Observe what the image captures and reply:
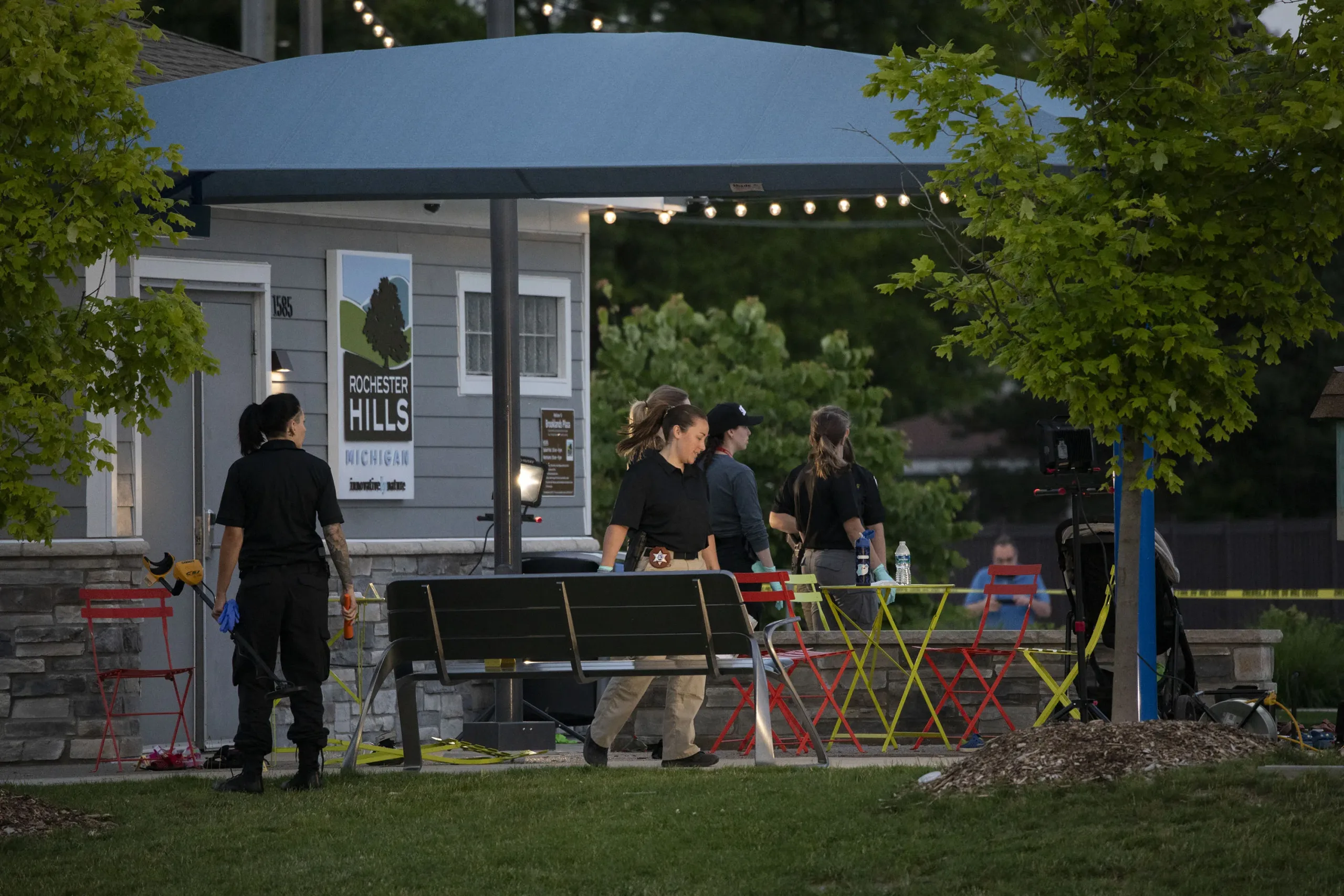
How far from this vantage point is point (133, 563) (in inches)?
444

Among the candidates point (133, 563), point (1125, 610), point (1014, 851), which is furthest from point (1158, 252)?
point (133, 563)

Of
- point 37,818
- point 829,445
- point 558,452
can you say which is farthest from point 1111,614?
point 37,818

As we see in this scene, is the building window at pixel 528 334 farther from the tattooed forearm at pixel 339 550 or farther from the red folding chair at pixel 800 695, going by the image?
the tattooed forearm at pixel 339 550

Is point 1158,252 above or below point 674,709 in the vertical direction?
above

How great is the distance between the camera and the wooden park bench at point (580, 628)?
909 centimetres

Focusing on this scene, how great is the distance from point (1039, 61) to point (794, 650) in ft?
14.7

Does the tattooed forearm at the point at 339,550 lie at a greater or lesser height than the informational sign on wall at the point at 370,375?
lesser

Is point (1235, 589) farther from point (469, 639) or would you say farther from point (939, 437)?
point (939, 437)

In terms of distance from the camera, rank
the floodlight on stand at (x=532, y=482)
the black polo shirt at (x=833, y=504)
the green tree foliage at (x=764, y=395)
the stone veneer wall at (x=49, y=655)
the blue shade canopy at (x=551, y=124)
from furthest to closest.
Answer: the green tree foliage at (x=764, y=395) < the floodlight on stand at (x=532, y=482) < the black polo shirt at (x=833, y=504) < the stone veneer wall at (x=49, y=655) < the blue shade canopy at (x=551, y=124)

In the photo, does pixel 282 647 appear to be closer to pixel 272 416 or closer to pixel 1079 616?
pixel 272 416

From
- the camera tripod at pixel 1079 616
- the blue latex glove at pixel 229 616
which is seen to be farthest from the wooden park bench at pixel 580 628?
the camera tripod at pixel 1079 616

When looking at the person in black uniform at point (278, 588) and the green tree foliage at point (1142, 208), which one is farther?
the person in black uniform at point (278, 588)

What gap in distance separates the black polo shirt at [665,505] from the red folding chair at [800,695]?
72 centimetres

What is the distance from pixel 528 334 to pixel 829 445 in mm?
3640
